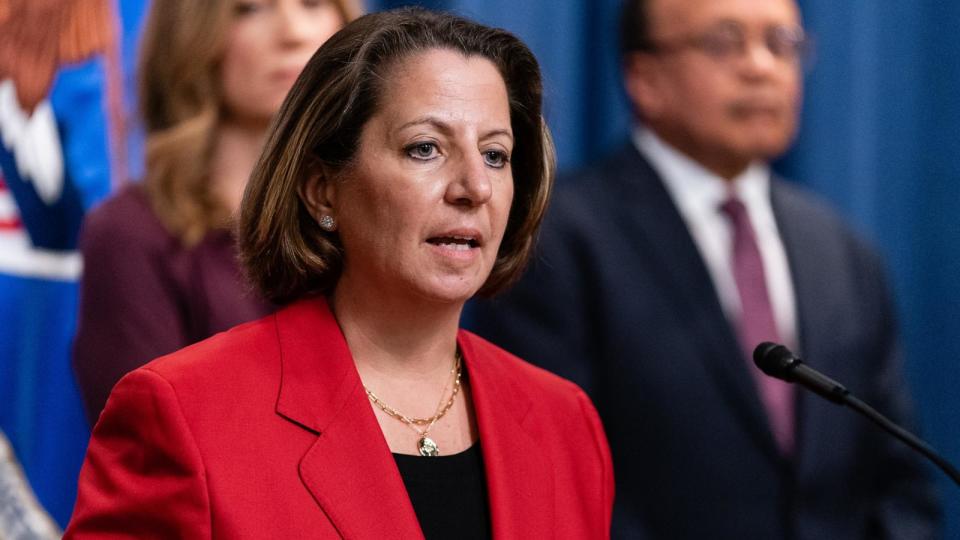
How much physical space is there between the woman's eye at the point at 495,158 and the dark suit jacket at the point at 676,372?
921mm

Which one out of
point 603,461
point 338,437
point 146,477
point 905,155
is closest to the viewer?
point 146,477

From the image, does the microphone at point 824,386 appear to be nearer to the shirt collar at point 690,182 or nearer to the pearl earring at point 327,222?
the pearl earring at point 327,222

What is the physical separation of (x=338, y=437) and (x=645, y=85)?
1.60 m

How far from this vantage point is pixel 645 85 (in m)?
3.15

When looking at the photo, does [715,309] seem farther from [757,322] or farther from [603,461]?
[603,461]

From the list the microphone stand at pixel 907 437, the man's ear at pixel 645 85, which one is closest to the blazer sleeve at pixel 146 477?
the microphone stand at pixel 907 437

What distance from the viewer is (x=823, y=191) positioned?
3.60m

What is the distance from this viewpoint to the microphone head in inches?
72.0

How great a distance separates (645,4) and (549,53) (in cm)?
32

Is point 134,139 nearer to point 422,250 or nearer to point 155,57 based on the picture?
point 155,57

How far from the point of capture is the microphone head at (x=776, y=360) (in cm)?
183

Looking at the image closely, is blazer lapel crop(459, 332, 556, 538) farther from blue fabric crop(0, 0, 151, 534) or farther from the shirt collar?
blue fabric crop(0, 0, 151, 534)

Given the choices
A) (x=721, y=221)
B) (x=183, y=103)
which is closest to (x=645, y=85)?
(x=721, y=221)

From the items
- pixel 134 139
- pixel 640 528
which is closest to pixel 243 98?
pixel 134 139
